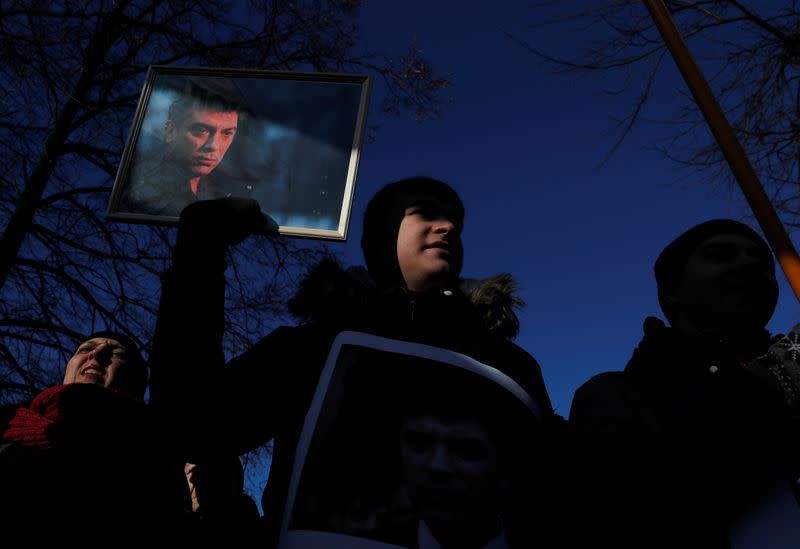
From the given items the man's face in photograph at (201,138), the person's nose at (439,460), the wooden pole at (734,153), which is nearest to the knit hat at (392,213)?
the person's nose at (439,460)

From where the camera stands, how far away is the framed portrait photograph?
7.45 feet

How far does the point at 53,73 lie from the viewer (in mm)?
4777

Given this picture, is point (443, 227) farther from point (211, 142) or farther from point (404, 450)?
point (211, 142)

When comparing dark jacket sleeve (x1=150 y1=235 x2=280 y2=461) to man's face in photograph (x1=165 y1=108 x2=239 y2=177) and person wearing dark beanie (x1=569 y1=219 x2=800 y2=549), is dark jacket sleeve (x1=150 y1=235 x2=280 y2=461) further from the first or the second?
man's face in photograph (x1=165 y1=108 x2=239 y2=177)

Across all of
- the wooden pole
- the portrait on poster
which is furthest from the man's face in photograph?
the wooden pole

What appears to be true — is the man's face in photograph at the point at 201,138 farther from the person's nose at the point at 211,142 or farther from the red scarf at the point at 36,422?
the red scarf at the point at 36,422

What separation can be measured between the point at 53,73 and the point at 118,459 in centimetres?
463

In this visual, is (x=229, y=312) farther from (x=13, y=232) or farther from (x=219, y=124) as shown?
(x=219, y=124)

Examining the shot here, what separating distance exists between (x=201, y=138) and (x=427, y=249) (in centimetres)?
157

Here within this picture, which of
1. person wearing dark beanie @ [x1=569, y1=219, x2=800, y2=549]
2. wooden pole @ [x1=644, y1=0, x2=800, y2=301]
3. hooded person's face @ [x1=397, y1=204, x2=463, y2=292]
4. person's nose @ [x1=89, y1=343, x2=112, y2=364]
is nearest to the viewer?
person wearing dark beanie @ [x1=569, y1=219, x2=800, y2=549]

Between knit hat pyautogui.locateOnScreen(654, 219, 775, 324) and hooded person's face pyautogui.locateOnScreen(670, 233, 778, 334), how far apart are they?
2 centimetres

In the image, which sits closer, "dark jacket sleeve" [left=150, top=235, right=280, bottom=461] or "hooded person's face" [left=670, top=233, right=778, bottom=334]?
"dark jacket sleeve" [left=150, top=235, right=280, bottom=461]

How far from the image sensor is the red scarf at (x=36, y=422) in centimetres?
161

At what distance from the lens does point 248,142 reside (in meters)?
2.57
